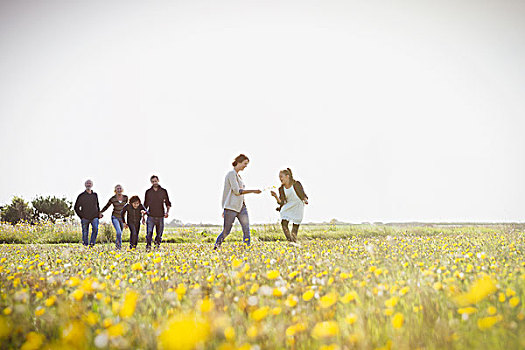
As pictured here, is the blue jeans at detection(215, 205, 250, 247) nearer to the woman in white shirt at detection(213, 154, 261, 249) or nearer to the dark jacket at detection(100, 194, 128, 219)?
the woman in white shirt at detection(213, 154, 261, 249)

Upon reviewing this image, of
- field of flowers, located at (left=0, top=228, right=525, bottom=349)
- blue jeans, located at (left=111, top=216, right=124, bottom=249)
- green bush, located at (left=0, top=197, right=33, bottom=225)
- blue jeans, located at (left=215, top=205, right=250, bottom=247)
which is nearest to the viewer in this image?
field of flowers, located at (left=0, top=228, right=525, bottom=349)

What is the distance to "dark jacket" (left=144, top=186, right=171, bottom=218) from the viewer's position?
422 inches

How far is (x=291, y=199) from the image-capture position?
10867mm

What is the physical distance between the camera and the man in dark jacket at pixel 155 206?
10.7m

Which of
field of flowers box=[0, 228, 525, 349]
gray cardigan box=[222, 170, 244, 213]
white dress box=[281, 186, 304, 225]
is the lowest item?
field of flowers box=[0, 228, 525, 349]

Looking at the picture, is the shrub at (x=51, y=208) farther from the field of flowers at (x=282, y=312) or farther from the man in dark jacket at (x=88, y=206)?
the field of flowers at (x=282, y=312)

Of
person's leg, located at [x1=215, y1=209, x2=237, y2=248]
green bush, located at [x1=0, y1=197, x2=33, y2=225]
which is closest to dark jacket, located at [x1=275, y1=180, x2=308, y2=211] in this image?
person's leg, located at [x1=215, y1=209, x2=237, y2=248]

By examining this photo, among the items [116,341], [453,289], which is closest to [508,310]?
[453,289]

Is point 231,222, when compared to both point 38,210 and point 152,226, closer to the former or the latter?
point 152,226

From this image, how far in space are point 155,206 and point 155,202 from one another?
0.37 feet

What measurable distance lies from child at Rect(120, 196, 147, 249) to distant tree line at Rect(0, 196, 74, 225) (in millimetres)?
33444

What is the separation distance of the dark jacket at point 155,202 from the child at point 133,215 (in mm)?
381

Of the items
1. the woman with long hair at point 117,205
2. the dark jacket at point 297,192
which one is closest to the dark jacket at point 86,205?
the woman with long hair at point 117,205

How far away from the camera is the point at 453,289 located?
10.1ft
